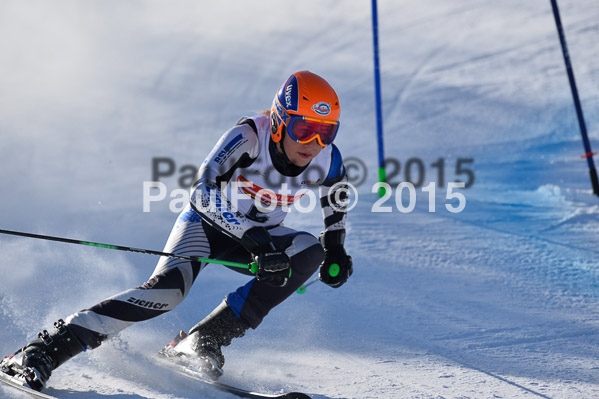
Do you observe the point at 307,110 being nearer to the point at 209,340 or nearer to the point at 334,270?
the point at 334,270

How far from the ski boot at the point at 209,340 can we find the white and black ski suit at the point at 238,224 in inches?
2.1

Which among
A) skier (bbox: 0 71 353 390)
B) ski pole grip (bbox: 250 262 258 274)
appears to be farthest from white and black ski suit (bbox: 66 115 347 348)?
ski pole grip (bbox: 250 262 258 274)

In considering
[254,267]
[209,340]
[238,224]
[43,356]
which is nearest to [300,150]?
[238,224]

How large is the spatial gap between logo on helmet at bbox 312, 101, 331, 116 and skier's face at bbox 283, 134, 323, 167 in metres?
0.14

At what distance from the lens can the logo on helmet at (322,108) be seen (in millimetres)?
2798

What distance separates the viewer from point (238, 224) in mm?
2711

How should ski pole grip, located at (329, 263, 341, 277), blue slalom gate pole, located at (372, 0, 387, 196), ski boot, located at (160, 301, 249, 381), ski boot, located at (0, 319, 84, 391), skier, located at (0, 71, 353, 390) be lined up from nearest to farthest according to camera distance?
ski boot, located at (0, 319, 84, 391) < skier, located at (0, 71, 353, 390) < ski boot, located at (160, 301, 249, 381) < ski pole grip, located at (329, 263, 341, 277) < blue slalom gate pole, located at (372, 0, 387, 196)

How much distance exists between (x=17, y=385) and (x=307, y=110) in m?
1.68

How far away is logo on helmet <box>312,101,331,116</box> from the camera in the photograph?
2798 mm

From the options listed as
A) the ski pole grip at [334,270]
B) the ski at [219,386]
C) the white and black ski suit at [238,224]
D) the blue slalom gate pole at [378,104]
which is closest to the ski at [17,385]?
the white and black ski suit at [238,224]

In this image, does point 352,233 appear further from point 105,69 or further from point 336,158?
point 105,69

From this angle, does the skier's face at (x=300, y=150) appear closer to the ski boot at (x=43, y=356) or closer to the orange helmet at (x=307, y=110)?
the orange helmet at (x=307, y=110)

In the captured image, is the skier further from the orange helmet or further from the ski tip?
the ski tip

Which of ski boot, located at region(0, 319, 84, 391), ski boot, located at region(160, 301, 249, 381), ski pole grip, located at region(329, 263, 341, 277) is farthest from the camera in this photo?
ski pole grip, located at region(329, 263, 341, 277)
